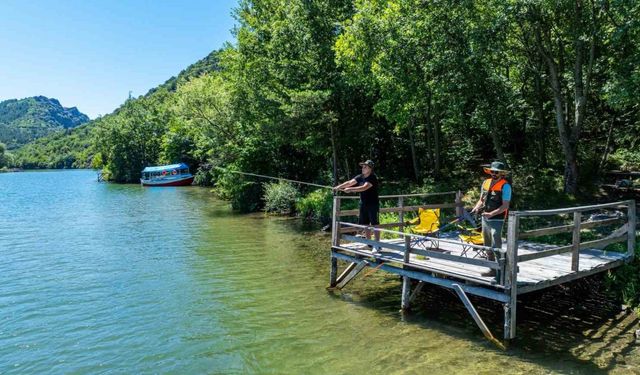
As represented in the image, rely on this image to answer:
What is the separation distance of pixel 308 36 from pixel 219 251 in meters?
11.8

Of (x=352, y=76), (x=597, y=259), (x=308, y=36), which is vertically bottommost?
(x=597, y=259)

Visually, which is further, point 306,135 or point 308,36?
point 306,135

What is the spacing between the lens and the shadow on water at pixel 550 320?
7.76 meters

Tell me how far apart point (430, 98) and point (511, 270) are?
12.4m

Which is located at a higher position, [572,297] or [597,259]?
[597,259]

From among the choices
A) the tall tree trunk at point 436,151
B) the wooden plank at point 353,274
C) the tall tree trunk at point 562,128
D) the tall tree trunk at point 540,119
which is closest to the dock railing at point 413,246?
the wooden plank at point 353,274

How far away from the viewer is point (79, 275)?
46.2 ft

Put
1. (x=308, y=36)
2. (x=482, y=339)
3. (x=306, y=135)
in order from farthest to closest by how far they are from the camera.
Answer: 1. (x=306, y=135)
2. (x=308, y=36)
3. (x=482, y=339)

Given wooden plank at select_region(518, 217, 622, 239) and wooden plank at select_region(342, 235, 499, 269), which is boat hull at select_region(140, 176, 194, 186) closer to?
wooden plank at select_region(342, 235, 499, 269)

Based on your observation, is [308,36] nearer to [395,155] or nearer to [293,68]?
[293,68]

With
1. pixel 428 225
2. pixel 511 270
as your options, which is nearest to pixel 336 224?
pixel 428 225

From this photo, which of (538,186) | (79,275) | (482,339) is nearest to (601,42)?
(538,186)

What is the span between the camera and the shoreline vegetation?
15898mm

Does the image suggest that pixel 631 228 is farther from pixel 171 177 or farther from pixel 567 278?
pixel 171 177
